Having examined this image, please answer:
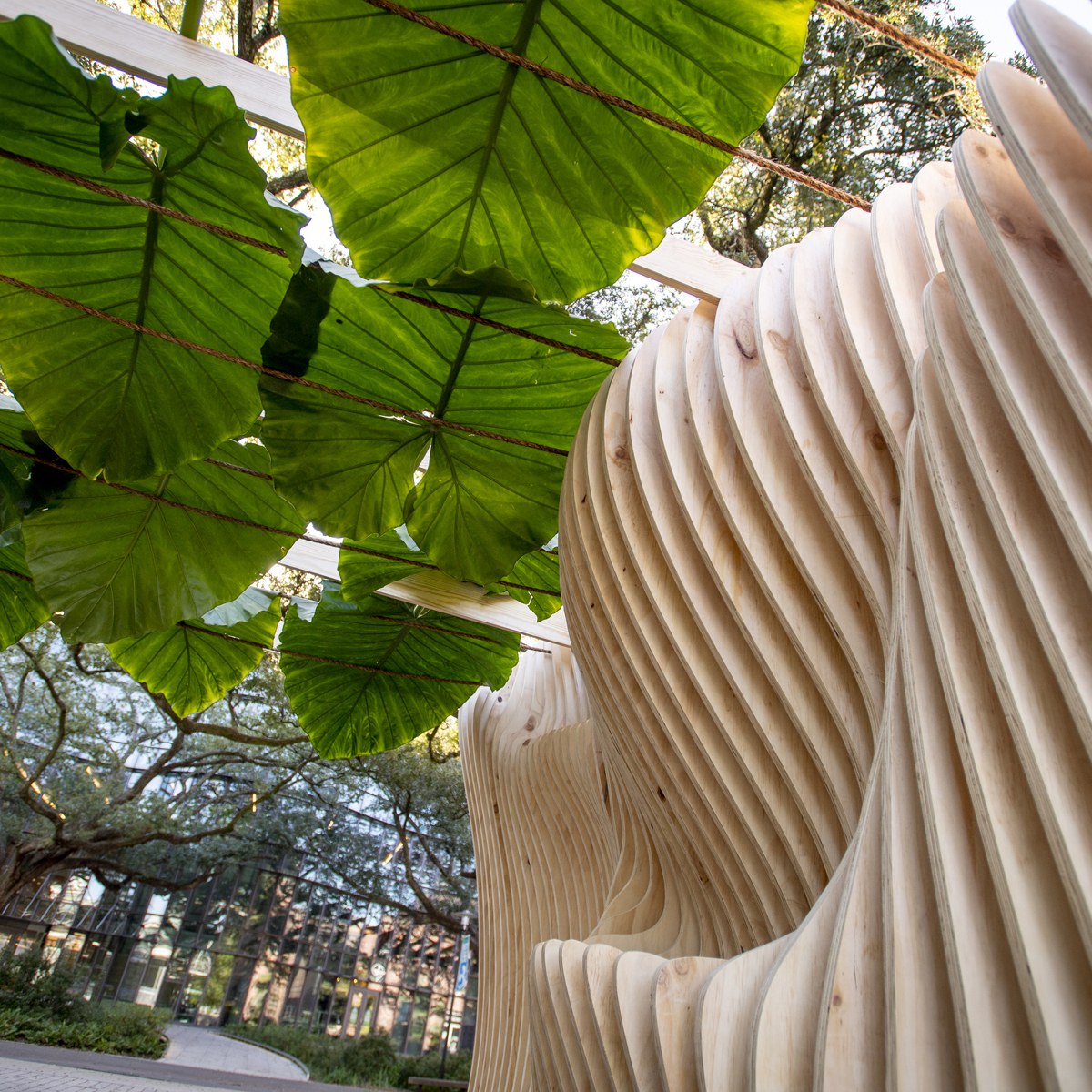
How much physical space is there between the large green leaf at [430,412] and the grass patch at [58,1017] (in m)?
12.5

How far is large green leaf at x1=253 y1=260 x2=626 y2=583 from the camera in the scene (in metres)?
1.83

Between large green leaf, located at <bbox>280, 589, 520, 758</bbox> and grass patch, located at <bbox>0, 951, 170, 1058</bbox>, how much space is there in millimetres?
10653

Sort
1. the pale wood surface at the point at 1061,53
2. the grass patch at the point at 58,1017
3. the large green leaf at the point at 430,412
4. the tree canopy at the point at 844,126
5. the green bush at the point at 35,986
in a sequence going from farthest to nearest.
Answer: the green bush at the point at 35,986 → the grass patch at the point at 58,1017 → the tree canopy at the point at 844,126 → the large green leaf at the point at 430,412 → the pale wood surface at the point at 1061,53

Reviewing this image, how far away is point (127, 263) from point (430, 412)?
2.24 ft

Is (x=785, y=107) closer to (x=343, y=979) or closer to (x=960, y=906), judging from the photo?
(x=960, y=906)

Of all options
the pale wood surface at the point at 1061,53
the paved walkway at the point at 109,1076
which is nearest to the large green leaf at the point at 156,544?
the pale wood surface at the point at 1061,53

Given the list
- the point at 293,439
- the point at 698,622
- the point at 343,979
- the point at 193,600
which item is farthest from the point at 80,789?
the point at 698,622

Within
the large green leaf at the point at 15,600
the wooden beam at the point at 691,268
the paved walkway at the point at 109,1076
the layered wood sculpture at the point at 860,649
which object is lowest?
the layered wood sculpture at the point at 860,649

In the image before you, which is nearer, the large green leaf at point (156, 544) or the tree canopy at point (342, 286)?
the tree canopy at point (342, 286)

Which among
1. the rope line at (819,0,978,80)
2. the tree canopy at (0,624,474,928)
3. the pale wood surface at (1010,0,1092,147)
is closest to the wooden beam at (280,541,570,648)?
the rope line at (819,0,978,80)

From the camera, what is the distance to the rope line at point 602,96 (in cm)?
126

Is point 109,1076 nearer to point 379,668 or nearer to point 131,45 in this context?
point 379,668

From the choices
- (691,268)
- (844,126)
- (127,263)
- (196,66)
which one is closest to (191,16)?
(196,66)

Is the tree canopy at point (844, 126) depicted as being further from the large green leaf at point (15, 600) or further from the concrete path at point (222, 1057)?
the concrete path at point (222, 1057)
